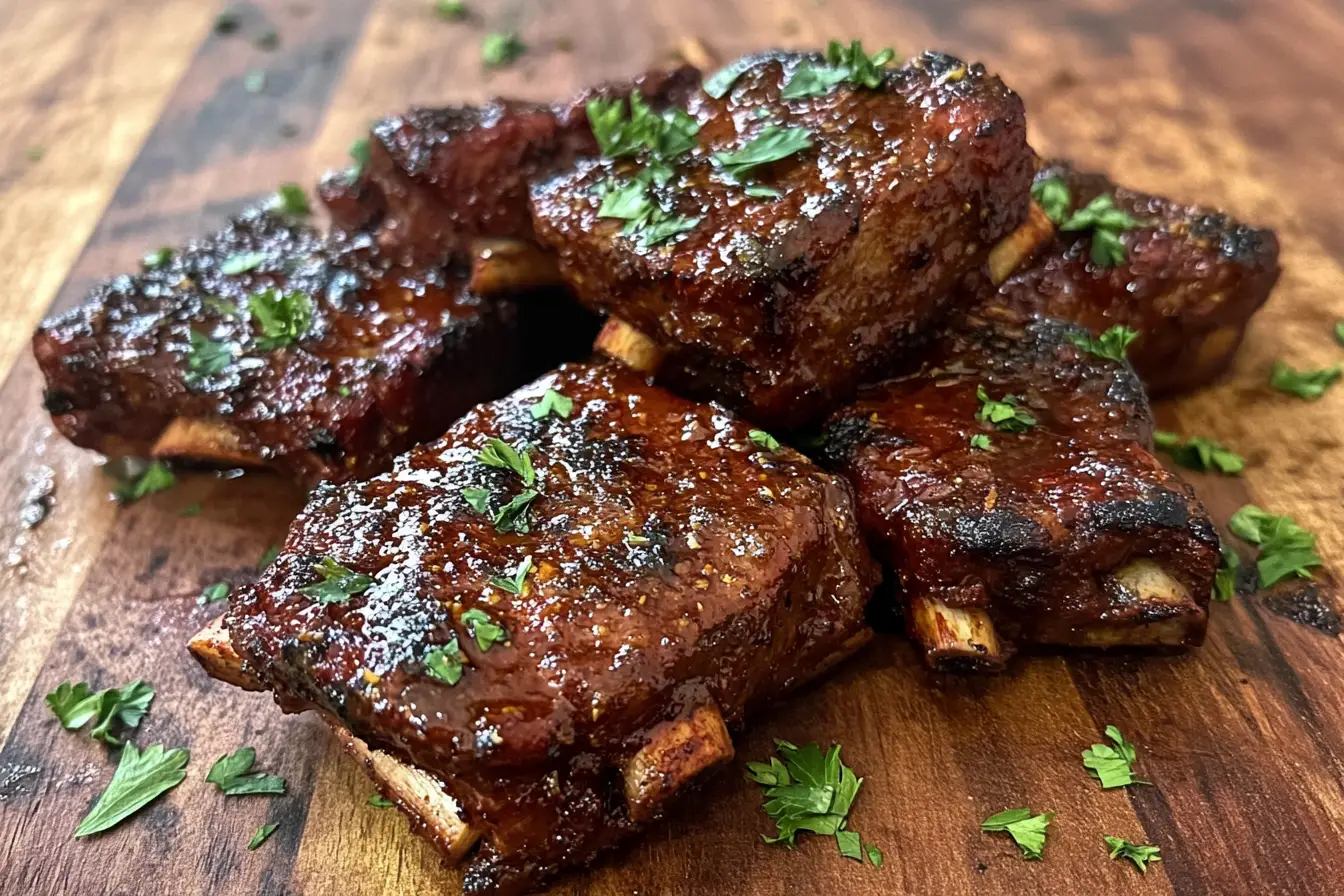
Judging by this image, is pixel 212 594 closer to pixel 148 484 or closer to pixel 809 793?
pixel 148 484

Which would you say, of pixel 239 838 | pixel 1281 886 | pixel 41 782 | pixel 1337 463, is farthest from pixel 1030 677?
pixel 41 782

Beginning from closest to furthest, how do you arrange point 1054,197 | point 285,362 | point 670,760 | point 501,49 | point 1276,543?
point 670,760, point 1276,543, point 285,362, point 1054,197, point 501,49

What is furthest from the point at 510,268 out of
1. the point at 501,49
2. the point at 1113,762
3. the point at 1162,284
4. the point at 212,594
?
the point at 501,49

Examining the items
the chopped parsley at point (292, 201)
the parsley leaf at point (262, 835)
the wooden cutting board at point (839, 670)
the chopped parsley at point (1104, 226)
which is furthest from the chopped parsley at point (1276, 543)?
the chopped parsley at point (292, 201)

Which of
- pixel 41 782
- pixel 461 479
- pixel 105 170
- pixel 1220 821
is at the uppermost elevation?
pixel 461 479

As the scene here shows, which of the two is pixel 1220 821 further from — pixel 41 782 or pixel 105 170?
pixel 105 170

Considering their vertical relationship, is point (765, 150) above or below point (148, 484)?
above
